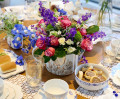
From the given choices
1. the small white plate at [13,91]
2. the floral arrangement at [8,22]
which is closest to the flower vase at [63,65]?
the small white plate at [13,91]

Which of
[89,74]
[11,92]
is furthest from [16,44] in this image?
[89,74]

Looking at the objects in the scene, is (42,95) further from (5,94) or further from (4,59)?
(4,59)

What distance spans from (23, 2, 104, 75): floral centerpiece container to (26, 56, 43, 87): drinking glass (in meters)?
0.05

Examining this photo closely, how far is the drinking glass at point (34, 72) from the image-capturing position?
3.26 ft

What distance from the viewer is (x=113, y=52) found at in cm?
131

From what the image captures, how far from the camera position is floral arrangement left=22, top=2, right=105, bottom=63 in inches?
37.4

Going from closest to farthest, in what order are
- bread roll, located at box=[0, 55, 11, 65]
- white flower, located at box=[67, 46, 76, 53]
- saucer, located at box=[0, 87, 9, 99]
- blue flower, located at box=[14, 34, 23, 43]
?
→ saucer, located at box=[0, 87, 9, 99] → white flower, located at box=[67, 46, 76, 53] → bread roll, located at box=[0, 55, 11, 65] → blue flower, located at box=[14, 34, 23, 43]

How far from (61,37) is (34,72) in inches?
10.5

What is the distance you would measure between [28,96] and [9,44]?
600 mm

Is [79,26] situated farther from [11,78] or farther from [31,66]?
[11,78]

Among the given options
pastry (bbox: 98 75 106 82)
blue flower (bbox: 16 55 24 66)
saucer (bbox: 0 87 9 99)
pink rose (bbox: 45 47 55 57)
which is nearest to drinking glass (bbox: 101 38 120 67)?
pastry (bbox: 98 75 106 82)

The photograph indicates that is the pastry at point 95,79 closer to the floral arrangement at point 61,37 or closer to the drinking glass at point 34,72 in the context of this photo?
the floral arrangement at point 61,37

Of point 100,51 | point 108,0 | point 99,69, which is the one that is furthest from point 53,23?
point 108,0

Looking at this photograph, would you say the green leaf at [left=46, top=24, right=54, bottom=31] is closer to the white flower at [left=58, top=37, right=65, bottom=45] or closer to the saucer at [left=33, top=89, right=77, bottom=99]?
the white flower at [left=58, top=37, right=65, bottom=45]
